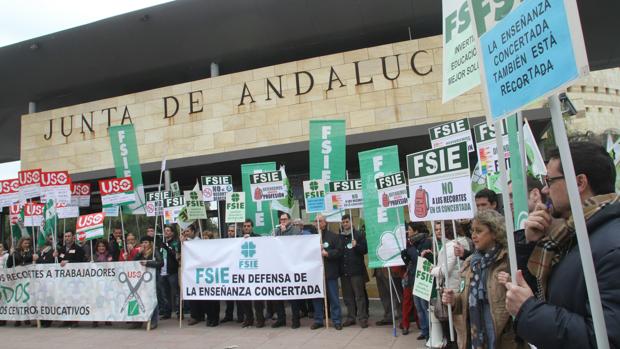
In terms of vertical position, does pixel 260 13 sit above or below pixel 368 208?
above

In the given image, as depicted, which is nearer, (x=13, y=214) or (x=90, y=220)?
(x=90, y=220)

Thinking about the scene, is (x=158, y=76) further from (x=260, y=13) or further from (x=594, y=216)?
(x=594, y=216)

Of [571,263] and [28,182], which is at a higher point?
[28,182]

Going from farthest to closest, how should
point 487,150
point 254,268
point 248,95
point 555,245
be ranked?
point 248,95, point 254,268, point 487,150, point 555,245

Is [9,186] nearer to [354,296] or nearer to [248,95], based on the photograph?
[248,95]

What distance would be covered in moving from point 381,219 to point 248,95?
7.81m

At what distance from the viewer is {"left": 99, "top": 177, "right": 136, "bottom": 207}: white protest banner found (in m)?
11.0

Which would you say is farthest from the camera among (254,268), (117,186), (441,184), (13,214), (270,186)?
(13,214)

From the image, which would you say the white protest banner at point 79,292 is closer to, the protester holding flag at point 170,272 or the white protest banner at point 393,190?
the protester holding flag at point 170,272

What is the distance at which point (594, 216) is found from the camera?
1.89 meters

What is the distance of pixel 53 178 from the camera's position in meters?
11.1

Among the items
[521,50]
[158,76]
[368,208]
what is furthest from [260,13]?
[521,50]

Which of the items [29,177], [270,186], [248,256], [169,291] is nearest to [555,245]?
[248,256]

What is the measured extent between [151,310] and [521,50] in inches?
351
